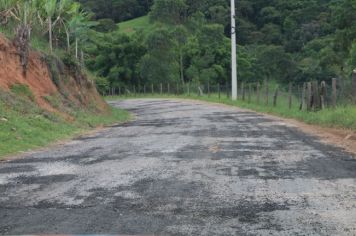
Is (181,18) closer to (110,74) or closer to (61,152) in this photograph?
(110,74)

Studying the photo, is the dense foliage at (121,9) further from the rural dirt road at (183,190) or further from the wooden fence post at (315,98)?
the rural dirt road at (183,190)

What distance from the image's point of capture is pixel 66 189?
25.5 ft

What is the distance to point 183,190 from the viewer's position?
7.60 m

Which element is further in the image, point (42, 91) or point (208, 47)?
point (208, 47)

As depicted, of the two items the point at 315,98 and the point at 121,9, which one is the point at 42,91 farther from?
the point at 121,9

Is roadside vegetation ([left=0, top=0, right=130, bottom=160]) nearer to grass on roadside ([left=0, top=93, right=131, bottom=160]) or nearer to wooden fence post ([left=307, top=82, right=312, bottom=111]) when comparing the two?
grass on roadside ([left=0, top=93, right=131, bottom=160])

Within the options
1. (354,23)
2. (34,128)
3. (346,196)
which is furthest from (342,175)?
(354,23)

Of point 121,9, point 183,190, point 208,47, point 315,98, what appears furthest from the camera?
point 121,9

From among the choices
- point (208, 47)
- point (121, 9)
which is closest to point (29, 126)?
point (208, 47)

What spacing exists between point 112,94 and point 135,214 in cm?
6018

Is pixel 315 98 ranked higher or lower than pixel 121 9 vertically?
lower

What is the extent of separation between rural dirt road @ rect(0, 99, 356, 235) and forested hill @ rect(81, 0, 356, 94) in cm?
4109

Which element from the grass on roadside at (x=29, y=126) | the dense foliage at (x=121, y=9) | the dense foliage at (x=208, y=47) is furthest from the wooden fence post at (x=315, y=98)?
the dense foliage at (x=121, y=9)

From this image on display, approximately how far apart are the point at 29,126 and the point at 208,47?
1970 inches
